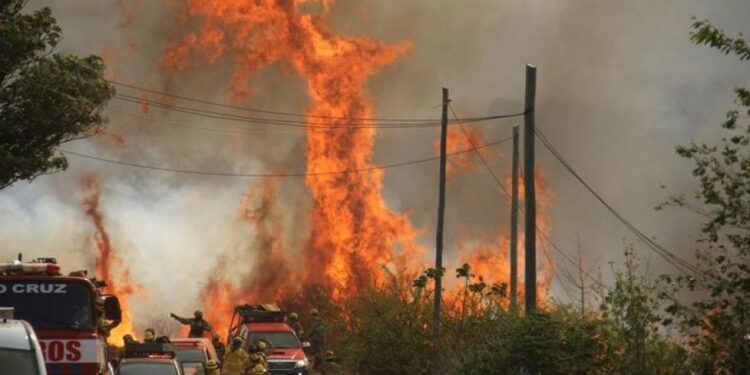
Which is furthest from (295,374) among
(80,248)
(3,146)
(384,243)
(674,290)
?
(80,248)

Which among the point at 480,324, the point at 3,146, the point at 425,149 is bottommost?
the point at 480,324

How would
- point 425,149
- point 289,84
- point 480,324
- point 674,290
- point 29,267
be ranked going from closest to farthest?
point 674,290, point 29,267, point 480,324, point 289,84, point 425,149

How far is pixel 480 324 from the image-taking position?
105ft

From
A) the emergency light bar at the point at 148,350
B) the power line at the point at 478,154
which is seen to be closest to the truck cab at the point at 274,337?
the emergency light bar at the point at 148,350

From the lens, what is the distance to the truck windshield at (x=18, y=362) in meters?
14.9

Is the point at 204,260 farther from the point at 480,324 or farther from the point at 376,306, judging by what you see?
the point at 480,324

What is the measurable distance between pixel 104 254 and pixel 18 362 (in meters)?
40.5

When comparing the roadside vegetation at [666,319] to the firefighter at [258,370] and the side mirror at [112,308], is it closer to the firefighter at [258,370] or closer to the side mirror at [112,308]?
the firefighter at [258,370]

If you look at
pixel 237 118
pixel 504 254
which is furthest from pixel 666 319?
pixel 237 118

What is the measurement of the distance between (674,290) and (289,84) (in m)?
36.5

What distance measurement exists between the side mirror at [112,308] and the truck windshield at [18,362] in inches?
258

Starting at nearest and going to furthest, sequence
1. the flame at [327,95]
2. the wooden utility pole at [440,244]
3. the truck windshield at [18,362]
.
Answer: the truck windshield at [18,362] < the wooden utility pole at [440,244] < the flame at [327,95]

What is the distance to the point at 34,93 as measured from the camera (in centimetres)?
3394

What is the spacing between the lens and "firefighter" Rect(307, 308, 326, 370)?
3956 cm
